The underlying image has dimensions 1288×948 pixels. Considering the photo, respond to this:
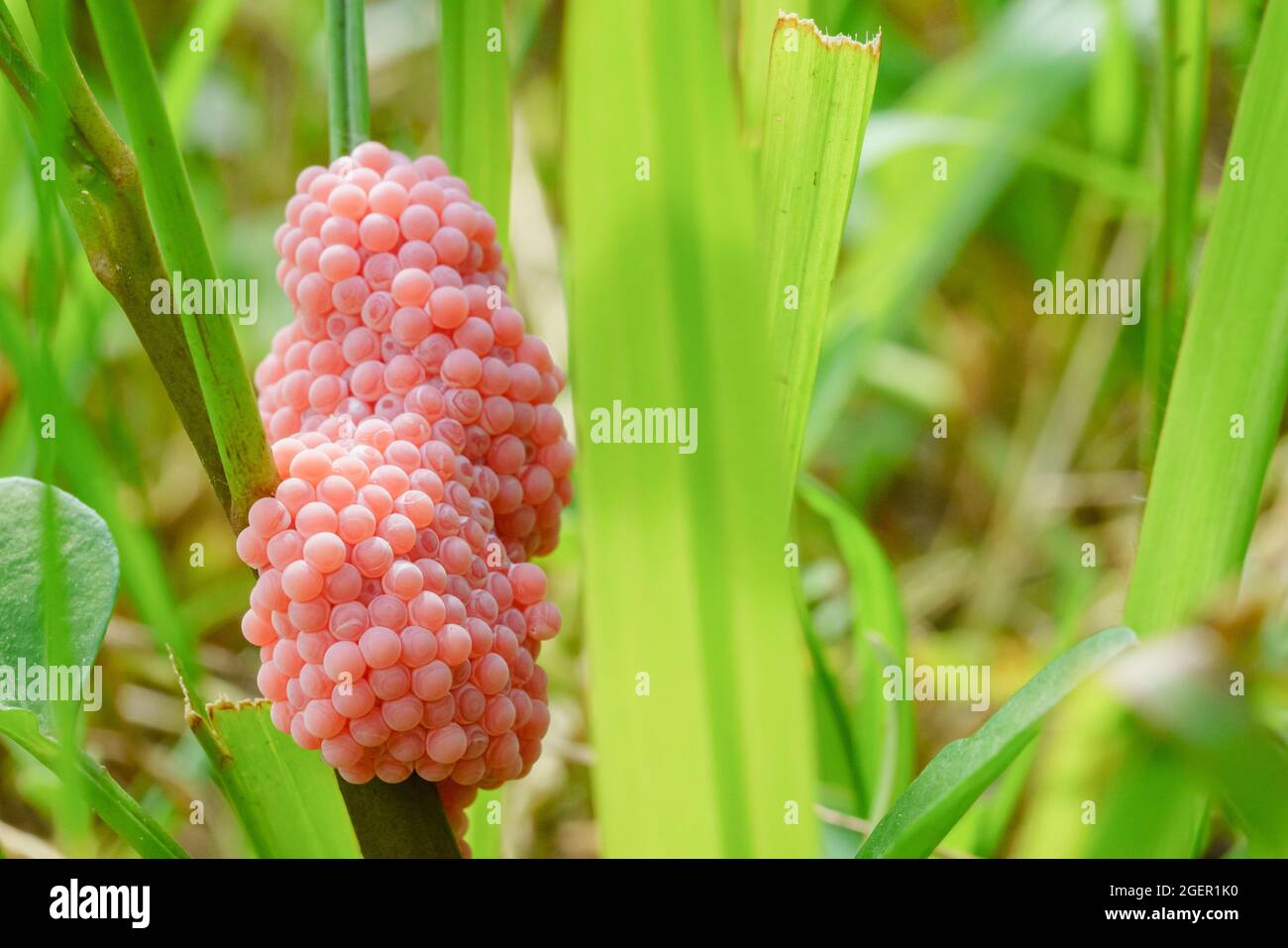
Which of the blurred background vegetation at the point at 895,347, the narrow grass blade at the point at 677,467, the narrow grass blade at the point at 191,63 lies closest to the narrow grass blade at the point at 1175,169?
the blurred background vegetation at the point at 895,347

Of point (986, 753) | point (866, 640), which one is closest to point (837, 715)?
point (866, 640)

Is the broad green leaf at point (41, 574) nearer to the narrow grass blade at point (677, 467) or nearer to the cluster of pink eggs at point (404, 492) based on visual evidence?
the cluster of pink eggs at point (404, 492)

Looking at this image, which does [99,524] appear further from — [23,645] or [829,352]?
[829,352]

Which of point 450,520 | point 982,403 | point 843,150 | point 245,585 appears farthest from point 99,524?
point 982,403

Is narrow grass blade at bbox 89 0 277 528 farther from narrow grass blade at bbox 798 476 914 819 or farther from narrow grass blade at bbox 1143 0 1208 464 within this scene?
narrow grass blade at bbox 1143 0 1208 464

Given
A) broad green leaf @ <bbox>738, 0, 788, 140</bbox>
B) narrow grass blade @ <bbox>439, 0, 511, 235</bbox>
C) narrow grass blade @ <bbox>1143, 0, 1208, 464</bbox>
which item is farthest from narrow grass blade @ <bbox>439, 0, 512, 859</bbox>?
narrow grass blade @ <bbox>1143, 0, 1208, 464</bbox>

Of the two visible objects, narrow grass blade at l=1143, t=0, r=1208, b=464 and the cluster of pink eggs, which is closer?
the cluster of pink eggs
